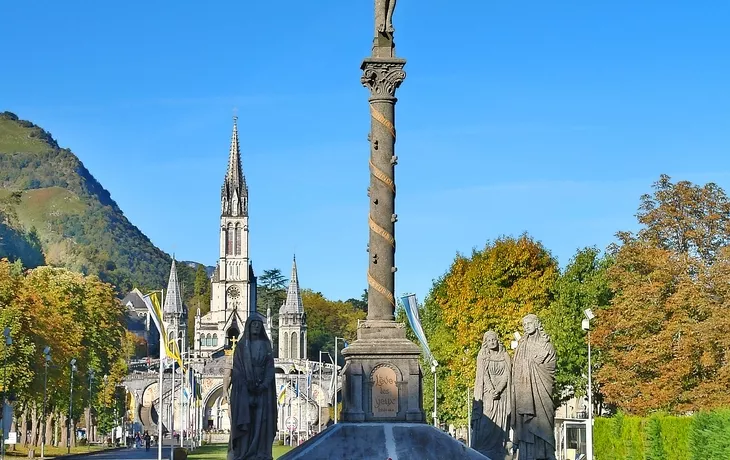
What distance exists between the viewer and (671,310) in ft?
183

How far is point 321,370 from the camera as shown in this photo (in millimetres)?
178875

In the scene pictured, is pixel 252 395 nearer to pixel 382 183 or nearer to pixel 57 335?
pixel 382 183

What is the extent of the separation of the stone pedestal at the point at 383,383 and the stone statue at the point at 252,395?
17.0 feet

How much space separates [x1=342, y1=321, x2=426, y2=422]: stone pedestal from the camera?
96.7 ft

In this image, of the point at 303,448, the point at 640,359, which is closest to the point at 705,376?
the point at 640,359

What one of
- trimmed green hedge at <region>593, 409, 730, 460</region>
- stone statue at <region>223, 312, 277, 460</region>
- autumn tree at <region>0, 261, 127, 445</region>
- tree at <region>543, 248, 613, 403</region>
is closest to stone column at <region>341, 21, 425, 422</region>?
stone statue at <region>223, 312, 277, 460</region>

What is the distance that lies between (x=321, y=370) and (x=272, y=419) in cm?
15515

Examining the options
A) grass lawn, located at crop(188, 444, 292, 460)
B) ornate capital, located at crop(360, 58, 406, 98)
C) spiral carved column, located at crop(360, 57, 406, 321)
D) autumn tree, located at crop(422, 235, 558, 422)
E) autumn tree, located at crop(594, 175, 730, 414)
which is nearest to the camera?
spiral carved column, located at crop(360, 57, 406, 321)

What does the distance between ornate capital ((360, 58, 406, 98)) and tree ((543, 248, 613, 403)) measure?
1321 inches

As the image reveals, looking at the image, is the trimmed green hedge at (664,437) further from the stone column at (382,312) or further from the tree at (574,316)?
the stone column at (382,312)

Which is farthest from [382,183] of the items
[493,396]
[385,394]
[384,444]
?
[384,444]

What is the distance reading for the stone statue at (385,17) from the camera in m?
31.9

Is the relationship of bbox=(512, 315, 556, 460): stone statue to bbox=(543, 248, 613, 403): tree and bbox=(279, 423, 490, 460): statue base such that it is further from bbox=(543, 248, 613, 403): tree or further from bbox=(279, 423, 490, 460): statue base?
bbox=(543, 248, 613, 403): tree

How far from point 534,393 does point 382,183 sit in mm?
7960
